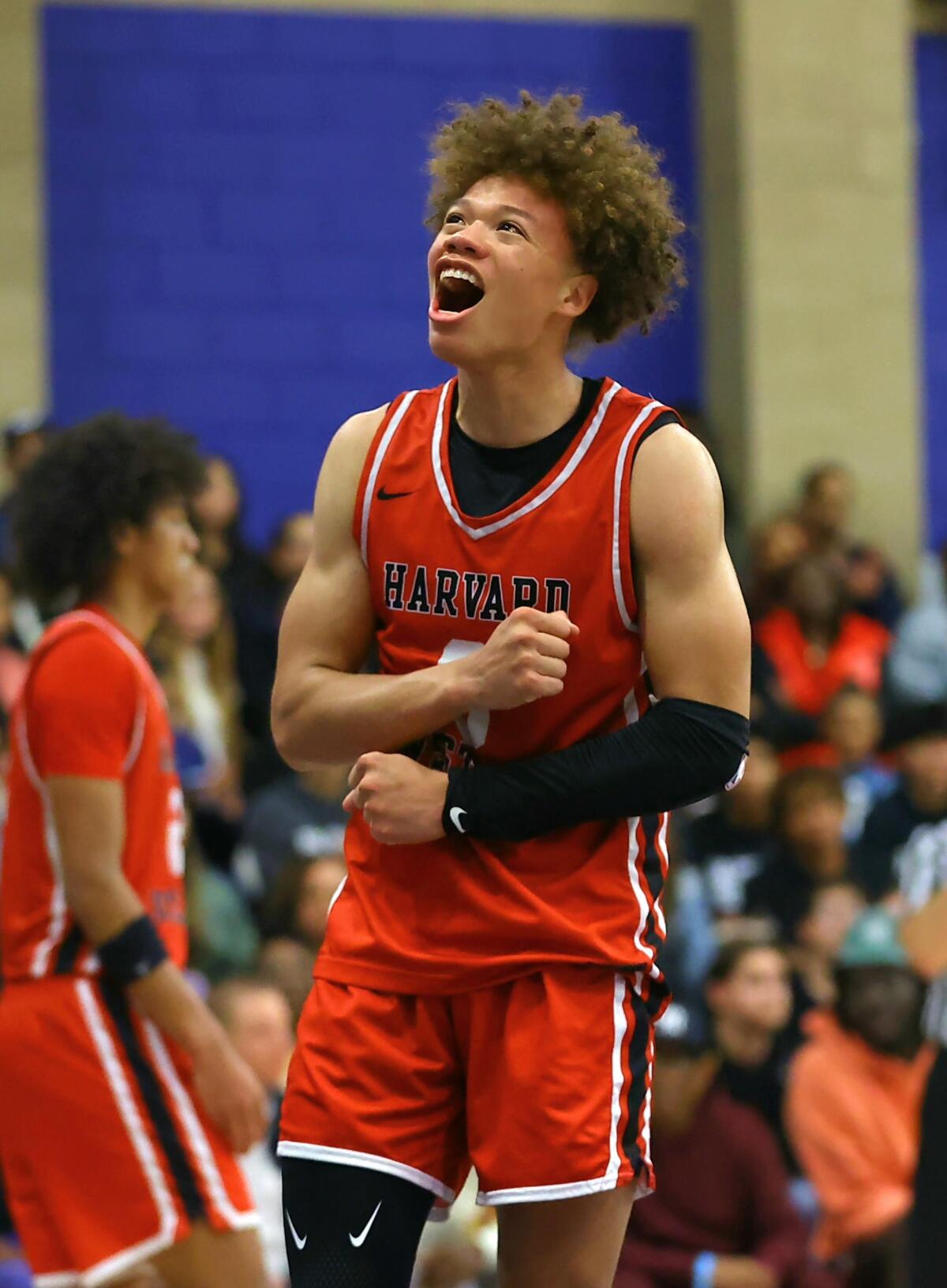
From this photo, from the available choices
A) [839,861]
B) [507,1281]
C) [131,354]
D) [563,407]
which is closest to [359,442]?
[563,407]

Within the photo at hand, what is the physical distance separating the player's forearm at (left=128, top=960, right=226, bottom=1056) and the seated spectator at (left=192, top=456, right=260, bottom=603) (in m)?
4.01

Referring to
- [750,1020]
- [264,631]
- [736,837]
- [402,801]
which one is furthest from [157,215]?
[402,801]

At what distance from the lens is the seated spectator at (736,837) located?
284 inches

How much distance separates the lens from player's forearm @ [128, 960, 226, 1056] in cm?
356

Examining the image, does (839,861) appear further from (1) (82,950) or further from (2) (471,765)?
(2) (471,765)

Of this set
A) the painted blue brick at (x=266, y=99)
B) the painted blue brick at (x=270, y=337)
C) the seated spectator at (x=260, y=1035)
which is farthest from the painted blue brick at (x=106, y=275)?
the seated spectator at (x=260, y=1035)

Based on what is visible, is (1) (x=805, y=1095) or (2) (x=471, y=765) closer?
(2) (x=471, y=765)

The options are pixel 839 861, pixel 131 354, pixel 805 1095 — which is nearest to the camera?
pixel 805 1095

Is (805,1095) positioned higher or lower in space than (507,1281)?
lower

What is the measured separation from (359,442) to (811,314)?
719 centimetres

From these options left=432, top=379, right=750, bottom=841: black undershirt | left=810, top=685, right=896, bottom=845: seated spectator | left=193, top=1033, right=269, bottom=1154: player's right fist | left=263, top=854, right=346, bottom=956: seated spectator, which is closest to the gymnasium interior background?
left=810, top=685, right=896, bottom=845: seated spectator

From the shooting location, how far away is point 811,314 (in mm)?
9742

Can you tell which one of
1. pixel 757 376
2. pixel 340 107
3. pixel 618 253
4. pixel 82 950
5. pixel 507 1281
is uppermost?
pixel 340 107

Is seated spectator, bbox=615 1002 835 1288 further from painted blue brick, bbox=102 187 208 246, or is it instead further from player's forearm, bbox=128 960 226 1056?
painted blue brick, bbox=102 187 208 246
